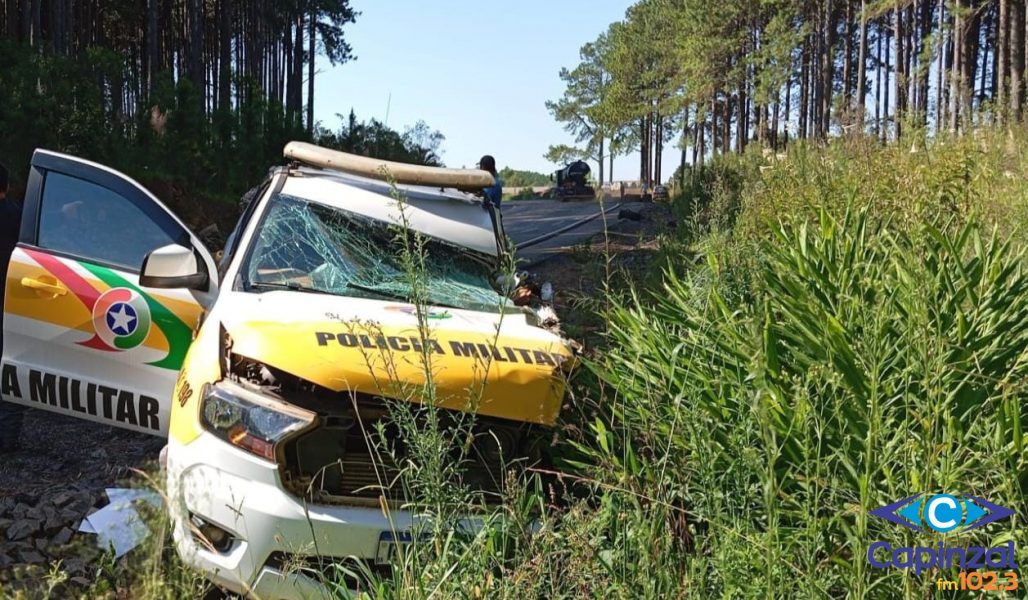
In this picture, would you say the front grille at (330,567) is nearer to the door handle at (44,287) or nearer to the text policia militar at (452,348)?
the text policia militar at (452,348)

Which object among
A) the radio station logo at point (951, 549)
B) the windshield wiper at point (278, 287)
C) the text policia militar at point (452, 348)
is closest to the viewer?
the radio station logo at point (951, 549)

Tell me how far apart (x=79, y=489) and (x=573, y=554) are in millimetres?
3327

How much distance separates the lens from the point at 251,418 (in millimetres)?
3209

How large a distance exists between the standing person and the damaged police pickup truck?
1.15ft

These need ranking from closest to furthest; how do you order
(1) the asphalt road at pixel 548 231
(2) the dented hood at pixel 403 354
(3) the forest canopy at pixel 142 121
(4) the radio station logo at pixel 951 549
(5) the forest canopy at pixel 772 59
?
(4) the radio station logo at pixel 951 549, (2) the dented hood at pixel 403 354, (3) the forest canopy at pixel 142 121, (1) the asphalt road at pixel 548 231, (5) the forest canopy at pixel 772 59

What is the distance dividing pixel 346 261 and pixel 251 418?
4.83ft

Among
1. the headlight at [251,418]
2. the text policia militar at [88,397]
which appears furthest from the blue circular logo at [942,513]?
the text policia militar at [88,397]

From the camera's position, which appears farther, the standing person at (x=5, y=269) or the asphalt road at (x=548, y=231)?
the asphalt road at (x=548, y=231)

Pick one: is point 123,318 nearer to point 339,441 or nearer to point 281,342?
point 281,342

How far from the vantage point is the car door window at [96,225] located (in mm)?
4957

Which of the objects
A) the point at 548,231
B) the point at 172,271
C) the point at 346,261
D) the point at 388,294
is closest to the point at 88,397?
the point at 172,271

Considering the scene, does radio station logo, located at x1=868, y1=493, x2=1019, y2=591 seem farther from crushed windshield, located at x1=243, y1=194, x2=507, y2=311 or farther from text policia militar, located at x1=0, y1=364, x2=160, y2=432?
text policia militar, located at x1=0, y1=364, x2=160, y2=432

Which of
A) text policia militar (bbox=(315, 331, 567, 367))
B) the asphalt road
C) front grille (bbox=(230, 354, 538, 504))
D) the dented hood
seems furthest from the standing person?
the asphalt road

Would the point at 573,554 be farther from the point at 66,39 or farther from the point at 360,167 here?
the point at 66,39
